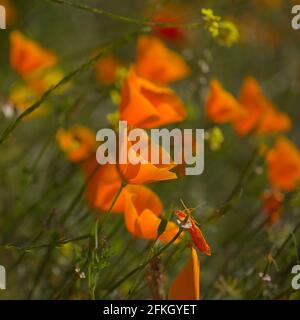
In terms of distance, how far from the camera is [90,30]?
2912 mm

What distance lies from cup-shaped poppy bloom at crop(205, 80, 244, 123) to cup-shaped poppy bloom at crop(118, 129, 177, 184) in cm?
42

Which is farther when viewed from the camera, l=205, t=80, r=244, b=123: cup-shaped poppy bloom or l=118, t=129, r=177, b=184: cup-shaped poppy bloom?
l=205, t=80, r=244, b=123: cup-shaped poppy bloom

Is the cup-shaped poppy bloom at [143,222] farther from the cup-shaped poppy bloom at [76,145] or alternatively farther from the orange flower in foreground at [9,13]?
the orange flower in foreground at [9,13]

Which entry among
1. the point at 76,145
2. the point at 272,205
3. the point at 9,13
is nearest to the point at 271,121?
the point at 272,205

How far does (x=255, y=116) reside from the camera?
1.73 metres

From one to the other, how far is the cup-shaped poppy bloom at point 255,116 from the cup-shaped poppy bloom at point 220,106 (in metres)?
0.10

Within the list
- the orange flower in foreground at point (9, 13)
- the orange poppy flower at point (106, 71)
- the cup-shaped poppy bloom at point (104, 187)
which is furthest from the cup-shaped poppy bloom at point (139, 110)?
the orange flower in foreground at point (9, 13)

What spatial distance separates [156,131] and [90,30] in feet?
4.42

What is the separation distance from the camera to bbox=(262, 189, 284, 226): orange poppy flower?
1407 millimetres

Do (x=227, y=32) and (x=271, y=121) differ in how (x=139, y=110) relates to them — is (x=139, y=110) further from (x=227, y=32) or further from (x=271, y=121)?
(x=271, y=121)

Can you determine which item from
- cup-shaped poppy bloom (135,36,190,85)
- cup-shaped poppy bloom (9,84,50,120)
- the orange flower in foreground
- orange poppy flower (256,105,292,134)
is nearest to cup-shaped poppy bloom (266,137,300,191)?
orange poppy flower (256,105,292,134)

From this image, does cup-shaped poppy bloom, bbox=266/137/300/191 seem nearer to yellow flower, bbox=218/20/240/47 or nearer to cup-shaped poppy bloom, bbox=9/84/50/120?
yellow flower, bbox=218/20/240/47

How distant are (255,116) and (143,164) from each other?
27.0 inches
